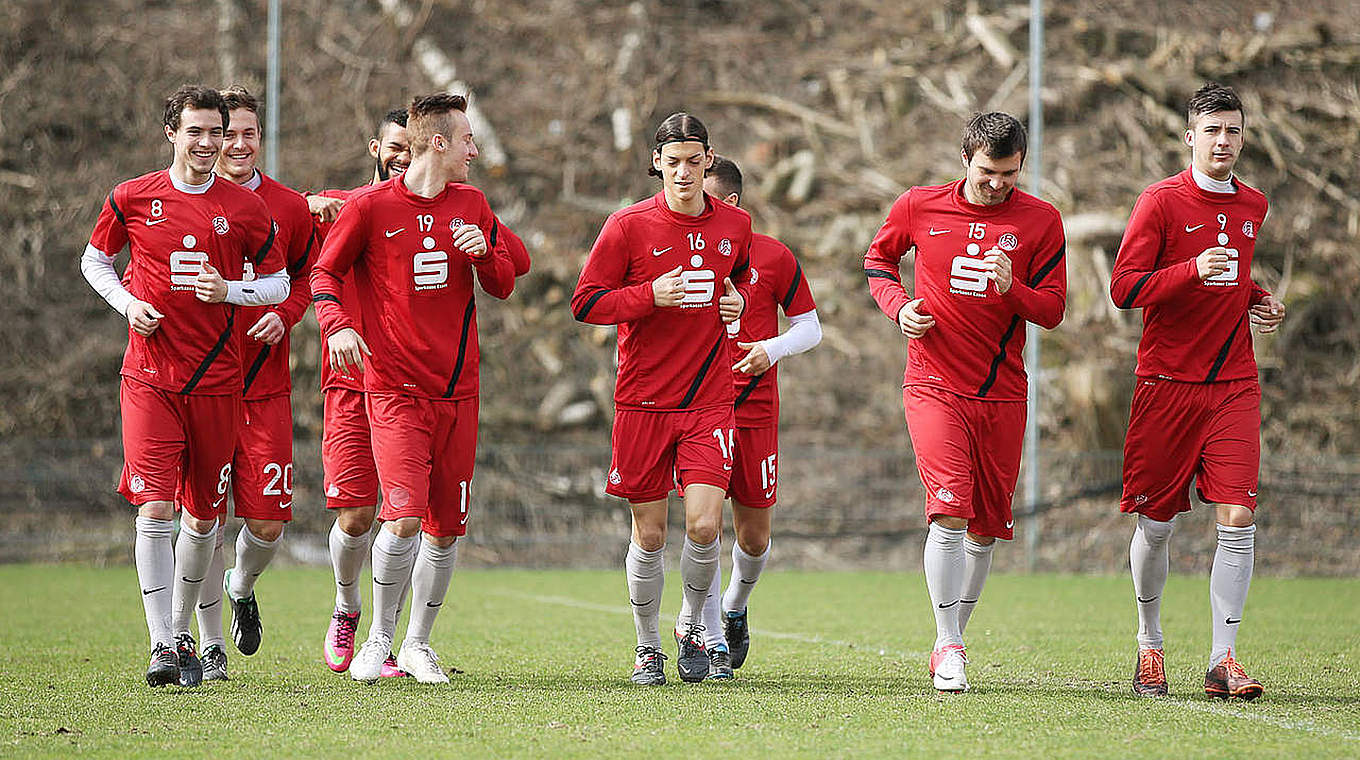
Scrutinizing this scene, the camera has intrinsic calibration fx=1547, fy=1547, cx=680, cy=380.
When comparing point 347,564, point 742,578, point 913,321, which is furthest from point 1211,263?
point 347,564

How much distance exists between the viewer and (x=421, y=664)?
6379mm

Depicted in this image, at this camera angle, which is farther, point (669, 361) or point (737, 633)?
point (737, 633)

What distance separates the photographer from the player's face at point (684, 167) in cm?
627

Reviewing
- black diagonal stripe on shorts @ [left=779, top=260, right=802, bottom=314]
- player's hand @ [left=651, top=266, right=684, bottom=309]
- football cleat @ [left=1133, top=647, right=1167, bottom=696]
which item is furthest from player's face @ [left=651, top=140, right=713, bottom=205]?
football cleat @ [left=1133, top=647, right=1167, bottom=696]

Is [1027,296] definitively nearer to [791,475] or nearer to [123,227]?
[123,227]

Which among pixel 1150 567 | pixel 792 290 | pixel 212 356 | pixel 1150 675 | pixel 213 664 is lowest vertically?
pixel 213 664

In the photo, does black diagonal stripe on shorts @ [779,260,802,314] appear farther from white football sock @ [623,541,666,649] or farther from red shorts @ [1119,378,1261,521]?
red shorts @ [1119,378,1261,521]

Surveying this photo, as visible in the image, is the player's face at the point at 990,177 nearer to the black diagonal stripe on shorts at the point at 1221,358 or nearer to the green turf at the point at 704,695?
the black diagonal stripe on shorts at the point at 1221,358

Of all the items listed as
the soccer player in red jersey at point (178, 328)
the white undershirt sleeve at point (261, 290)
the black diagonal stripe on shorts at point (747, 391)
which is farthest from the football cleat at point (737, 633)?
the white undershirt sleeve at point (261, 290)

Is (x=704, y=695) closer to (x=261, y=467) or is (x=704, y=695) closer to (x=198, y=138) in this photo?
(x=261, y=467)

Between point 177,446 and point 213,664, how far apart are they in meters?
0.99

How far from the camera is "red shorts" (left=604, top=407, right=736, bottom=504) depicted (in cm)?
632

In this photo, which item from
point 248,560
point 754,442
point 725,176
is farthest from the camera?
point 725,176

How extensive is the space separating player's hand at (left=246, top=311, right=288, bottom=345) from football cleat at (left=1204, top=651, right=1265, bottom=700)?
4.03m
